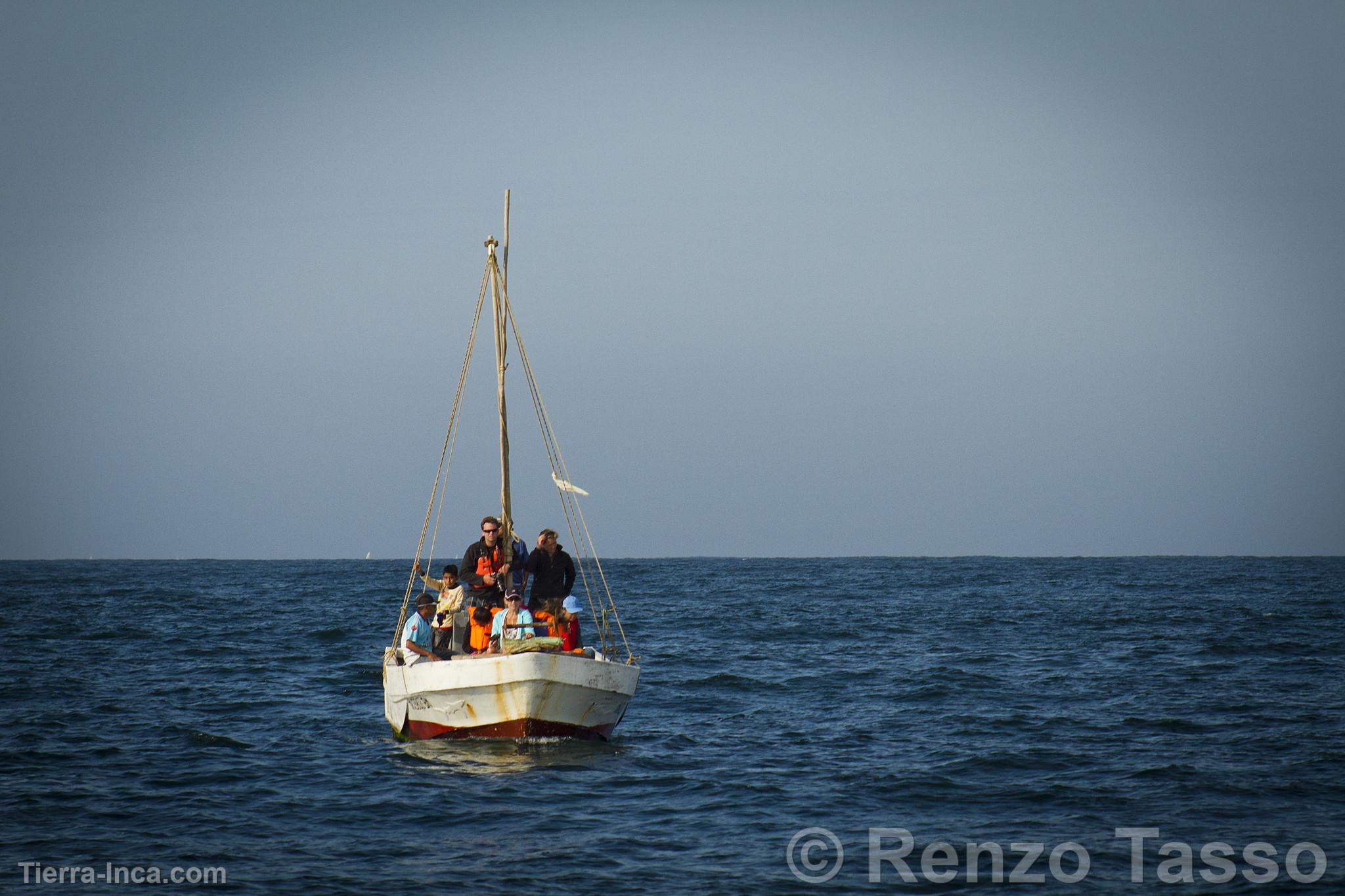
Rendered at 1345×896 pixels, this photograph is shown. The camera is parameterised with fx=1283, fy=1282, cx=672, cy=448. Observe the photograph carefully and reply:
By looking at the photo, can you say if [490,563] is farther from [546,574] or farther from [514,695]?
[514,695]

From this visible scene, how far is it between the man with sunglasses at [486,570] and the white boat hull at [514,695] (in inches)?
53.4

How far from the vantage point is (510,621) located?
19344 millimetres

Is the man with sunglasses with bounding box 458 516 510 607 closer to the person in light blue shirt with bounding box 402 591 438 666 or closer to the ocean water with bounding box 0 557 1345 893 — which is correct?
the person in light blue shirt with bounding box 402 591 438 666

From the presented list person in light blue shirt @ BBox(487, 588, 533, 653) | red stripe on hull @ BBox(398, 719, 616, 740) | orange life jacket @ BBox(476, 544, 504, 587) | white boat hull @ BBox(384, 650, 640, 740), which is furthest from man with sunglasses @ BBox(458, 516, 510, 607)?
red stripe on hull @ BBox(398, 719, 616, 740)

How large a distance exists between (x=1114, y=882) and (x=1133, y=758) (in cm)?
715

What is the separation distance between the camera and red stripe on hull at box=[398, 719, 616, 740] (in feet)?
63.1

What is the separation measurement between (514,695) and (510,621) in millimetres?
1170

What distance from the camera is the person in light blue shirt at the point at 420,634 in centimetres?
2039

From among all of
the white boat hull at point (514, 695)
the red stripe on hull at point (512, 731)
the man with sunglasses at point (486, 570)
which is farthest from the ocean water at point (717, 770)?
the man with sunglasses at point (486, 570)

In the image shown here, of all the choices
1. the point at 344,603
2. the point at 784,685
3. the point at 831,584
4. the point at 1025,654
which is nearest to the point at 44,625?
the point at 344,603

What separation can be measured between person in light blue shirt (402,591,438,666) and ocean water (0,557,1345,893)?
1464 mm

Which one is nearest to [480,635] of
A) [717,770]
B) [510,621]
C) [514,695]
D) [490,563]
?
[510,621]

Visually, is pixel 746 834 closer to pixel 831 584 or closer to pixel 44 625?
pixel 44 625

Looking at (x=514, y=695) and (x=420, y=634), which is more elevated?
(x=420, y=634)
